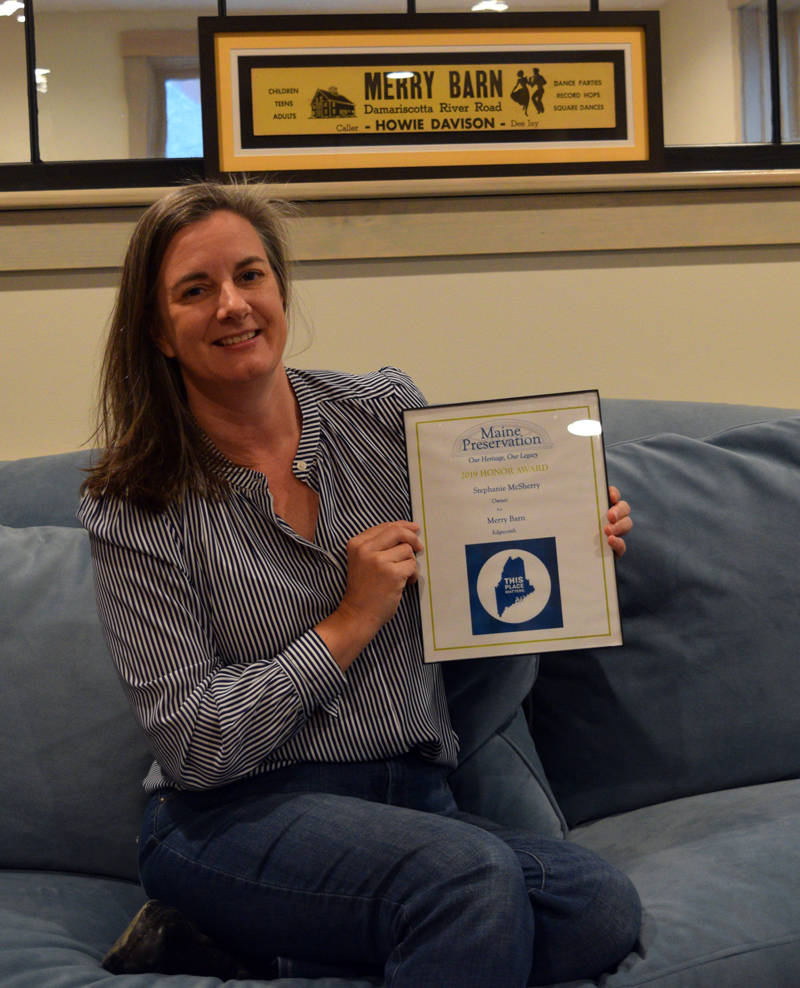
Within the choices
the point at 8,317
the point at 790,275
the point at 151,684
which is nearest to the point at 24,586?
the point at 151,684

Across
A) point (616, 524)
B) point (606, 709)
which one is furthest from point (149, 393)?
point (606, 709)

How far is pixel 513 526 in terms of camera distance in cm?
136

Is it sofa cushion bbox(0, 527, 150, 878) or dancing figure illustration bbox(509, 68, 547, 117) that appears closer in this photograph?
sofa cushion bbox(0, 527, 150, 878)

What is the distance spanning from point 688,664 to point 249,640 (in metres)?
0.70

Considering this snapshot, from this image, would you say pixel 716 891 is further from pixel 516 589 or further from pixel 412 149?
pixel 412 149

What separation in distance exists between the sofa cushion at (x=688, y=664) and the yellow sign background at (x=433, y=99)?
3.02ft

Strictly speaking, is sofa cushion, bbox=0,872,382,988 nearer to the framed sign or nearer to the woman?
the woman

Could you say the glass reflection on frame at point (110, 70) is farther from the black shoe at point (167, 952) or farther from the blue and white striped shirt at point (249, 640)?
the black shoe at point (167, 952)

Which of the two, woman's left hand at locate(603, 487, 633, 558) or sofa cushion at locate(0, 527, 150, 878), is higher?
woman's left hand at locate(603, 487, 633, 558)

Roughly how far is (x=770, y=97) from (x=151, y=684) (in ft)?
6.40

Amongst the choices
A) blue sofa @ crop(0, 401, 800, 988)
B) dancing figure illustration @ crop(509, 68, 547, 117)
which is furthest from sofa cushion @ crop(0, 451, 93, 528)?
dancing figure illustration @ crop(509, 68, 547, 117)

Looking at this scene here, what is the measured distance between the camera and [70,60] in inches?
80.7

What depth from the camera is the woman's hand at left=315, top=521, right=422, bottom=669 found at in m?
1.26

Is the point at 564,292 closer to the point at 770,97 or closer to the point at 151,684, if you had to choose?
the point at 770,97
